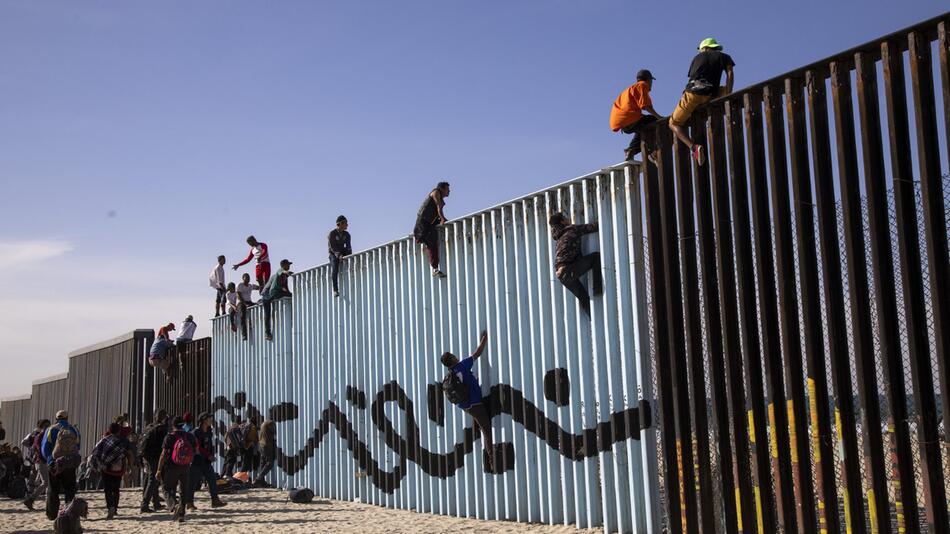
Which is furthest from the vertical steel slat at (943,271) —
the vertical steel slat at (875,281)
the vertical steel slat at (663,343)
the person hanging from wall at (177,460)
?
the person hanging from wall at (177,460)

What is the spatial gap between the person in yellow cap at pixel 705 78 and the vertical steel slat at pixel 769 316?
0.46m

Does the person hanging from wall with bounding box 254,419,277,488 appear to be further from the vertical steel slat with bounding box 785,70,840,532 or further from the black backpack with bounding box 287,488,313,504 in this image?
the vertical steel slat with bounding box 785,70,840,532

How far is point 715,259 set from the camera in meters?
8.94

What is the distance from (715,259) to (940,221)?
235 centimetres

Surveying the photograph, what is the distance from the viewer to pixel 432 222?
1358 cm

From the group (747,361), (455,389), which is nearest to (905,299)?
(747,361)

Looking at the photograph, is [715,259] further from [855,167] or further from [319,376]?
[319,376]

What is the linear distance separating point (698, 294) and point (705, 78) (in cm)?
213

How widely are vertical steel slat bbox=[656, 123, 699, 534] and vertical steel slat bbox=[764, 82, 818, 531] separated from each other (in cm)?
123

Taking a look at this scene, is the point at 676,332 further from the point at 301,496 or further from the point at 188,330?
the point at 188,330

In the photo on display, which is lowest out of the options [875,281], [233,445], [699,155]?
[233,445]

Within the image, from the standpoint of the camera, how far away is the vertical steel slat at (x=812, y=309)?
7.75m

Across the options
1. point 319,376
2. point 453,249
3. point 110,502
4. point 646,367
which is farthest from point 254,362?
point 646,367

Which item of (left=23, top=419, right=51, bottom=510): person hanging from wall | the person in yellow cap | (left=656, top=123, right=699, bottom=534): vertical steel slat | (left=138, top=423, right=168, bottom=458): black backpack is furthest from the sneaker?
(left=23, top=419, right=51, bottom=510): person hanging from wall
